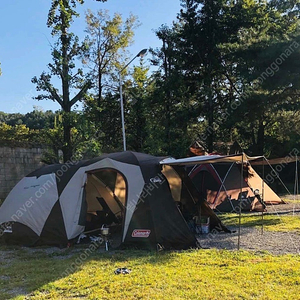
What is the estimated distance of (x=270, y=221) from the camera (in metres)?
8.34

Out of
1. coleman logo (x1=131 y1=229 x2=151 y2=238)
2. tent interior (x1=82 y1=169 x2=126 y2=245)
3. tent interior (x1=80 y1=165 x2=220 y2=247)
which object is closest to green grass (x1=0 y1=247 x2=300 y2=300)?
coleman logo (x1=131 y1=229 x2=151 y2=238)

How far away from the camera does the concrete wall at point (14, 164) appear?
10.9 m

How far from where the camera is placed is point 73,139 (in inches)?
462

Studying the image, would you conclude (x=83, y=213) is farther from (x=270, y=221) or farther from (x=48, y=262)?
(x=270, y=221)

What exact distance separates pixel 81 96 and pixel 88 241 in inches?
244

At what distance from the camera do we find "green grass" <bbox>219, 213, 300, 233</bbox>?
292 inches

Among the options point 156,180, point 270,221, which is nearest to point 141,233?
point 156,180

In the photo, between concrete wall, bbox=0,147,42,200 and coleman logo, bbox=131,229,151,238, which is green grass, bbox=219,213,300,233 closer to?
coleman logo, bbox=131,229,151,238

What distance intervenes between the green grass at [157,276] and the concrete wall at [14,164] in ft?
19.5

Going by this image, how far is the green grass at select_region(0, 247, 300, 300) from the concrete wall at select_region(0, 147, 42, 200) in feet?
19.5

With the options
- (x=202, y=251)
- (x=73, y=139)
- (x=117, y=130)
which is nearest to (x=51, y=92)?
(x=73, y=139)

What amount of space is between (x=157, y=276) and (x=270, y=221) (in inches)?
201

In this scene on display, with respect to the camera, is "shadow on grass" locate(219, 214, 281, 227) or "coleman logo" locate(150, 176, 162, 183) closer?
"coleman logo" locate(150, 176, 162, 183)

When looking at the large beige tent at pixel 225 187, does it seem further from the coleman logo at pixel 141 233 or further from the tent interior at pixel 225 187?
the coleman logo at pixel 141 233
